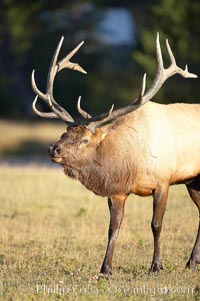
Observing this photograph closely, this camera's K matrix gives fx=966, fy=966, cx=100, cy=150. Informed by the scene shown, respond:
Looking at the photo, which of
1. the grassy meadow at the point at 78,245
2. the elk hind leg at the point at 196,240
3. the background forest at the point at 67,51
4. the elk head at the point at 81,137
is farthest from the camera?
the background forest at the point at 67,51

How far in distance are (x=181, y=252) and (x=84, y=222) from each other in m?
3.14

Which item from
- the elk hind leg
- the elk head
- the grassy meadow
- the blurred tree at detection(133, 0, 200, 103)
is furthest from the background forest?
the elk head

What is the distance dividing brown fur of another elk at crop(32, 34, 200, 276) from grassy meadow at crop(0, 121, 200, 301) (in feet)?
1.92

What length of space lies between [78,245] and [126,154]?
2.17m

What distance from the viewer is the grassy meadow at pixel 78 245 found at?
370 inches

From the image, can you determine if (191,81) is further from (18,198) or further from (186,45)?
(18,198)

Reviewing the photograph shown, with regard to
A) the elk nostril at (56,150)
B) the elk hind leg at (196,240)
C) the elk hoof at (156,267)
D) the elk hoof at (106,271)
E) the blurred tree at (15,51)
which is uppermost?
the blurred tree at (15,51)

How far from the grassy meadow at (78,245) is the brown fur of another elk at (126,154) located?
0.59 m

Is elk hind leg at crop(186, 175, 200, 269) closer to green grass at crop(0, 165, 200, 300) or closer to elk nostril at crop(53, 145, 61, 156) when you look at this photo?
green grass at crop(0, 165, 200, 300)

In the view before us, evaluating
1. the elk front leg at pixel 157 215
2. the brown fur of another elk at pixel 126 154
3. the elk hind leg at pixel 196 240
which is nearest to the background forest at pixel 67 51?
the elk hind leg at pixel 196 240

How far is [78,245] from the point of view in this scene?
13.1m

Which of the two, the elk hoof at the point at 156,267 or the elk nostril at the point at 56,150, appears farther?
the elk hoof at the point at 156,267

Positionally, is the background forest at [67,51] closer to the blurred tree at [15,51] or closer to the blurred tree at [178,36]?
the blurred tree at [15,51]

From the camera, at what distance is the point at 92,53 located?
46188 mm
